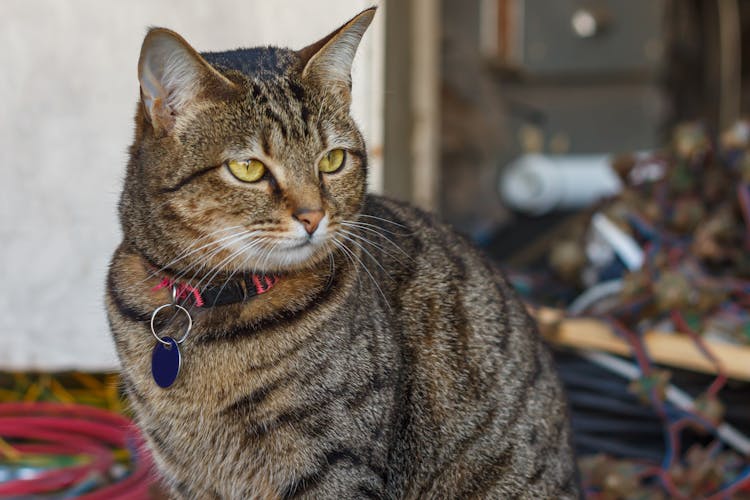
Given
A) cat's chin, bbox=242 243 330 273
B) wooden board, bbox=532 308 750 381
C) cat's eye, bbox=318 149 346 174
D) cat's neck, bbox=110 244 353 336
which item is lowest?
wooden board, bbox=532 308 750 381

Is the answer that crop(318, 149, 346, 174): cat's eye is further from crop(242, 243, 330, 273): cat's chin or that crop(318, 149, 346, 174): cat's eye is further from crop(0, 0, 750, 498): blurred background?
crop(0, 0, 750, 498): blurred background

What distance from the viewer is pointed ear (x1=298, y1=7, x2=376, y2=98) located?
1257 mm

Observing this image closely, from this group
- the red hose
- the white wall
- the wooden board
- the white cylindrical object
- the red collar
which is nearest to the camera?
the red collar

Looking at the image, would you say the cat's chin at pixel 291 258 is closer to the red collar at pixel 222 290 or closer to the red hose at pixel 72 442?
the red collar at pixel 222 290

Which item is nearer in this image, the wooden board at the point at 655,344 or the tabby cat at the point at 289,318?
the tabby cat at the point at 289,318

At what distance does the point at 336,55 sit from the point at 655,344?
3.60 ft

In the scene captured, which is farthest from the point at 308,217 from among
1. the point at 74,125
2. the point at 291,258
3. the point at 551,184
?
the point at 551,184

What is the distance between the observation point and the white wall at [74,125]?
1903 mm

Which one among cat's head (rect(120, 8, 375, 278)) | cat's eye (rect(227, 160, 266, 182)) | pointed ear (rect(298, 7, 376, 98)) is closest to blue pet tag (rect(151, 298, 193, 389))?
cat's head (rect(120, 8, 375, 278))

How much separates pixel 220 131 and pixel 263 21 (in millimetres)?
902

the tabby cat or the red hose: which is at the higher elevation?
the tabby cat

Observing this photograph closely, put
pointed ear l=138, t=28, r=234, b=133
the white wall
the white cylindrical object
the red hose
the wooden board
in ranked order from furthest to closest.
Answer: the white cylindrical object, the white wall, the wooden board, the red hose, pointed ear l=138, t=28, r=234, b=133

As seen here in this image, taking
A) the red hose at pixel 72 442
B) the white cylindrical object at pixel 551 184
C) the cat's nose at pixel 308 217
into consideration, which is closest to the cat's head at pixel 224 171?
the cat's nose at pixel 308 217

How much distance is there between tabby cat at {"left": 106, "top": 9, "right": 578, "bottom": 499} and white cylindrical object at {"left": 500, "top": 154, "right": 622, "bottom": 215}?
266cm
